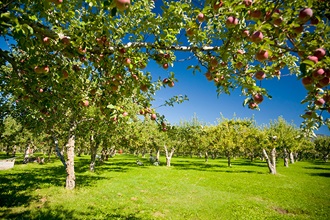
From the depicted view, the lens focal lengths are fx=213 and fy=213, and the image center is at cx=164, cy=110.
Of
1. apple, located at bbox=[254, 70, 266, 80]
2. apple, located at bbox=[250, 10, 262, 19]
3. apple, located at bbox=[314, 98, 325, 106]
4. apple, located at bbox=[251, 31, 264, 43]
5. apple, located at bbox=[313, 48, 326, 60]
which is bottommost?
apple, located at bbox=[314, 98, 325, 106]

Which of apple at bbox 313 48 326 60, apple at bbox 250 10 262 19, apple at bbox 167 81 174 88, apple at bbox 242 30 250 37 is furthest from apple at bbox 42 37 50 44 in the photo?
apple at bbox 313 48 326 60

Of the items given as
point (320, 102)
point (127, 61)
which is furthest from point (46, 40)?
point (320, 102)

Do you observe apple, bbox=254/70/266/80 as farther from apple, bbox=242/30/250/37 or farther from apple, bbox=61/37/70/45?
apple, bbox=61/37/70/45

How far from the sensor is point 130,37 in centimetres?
616

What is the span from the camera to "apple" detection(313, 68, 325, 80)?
8.95 feet

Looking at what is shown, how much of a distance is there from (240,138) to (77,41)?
4820 cm

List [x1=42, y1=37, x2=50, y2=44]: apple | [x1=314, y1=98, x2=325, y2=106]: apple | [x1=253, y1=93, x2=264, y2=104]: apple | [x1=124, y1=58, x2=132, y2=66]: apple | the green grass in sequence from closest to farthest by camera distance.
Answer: [x1=314, y1=98, x2=325, y2=106]: apple < [x1=253, y1=93, x2=264, y2=104]: apple < [x1=42, y1=37, x2=50, y2=44]: apple < [x1=124, y1=58, x2=132, y2=66]: apple < the green grass

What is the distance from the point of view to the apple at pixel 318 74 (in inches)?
107

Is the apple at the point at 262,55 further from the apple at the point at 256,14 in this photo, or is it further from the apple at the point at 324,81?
the apple at the point at 324,81

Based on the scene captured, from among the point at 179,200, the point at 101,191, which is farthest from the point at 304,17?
the point at 101,191

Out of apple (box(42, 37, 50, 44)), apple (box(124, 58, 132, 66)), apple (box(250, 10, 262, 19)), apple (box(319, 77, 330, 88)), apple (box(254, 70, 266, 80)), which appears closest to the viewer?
apple (box(319, 77, 330, 88))

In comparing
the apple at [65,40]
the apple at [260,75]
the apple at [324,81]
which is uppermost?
the apple at [65,40]

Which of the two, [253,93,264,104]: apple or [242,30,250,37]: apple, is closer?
[242,30,250,37]: apple

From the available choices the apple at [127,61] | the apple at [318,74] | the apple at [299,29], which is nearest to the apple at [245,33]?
the apple at [299,29]
